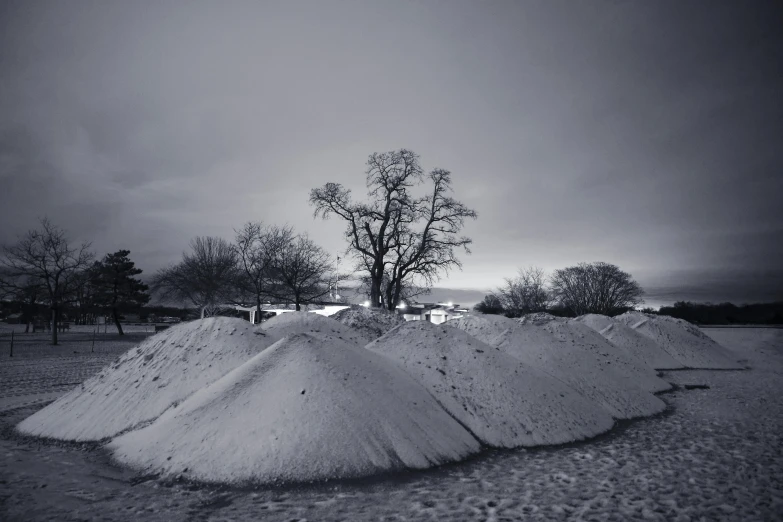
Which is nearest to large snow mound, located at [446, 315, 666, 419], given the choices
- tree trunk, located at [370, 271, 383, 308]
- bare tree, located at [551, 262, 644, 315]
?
tree trunk, located at [370, 271, 383, 308]

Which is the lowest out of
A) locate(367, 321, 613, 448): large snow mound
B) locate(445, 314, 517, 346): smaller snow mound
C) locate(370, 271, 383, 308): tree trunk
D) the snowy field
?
the snowy field

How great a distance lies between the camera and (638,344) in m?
19.9

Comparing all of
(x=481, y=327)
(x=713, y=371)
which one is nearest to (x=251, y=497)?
(x=481, y=327)

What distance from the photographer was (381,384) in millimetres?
6578

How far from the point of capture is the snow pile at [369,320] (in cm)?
1257

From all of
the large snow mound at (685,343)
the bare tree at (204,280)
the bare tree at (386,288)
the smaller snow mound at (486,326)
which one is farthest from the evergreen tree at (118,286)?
the large snow mound at (685,343)

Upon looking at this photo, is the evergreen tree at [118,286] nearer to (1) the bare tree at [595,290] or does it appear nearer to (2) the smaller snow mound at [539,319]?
(2) the smaller snow mound at [539,319]

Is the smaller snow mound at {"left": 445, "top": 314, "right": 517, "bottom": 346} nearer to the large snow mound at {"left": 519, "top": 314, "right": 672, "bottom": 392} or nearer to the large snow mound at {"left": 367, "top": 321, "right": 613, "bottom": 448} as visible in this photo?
the large snow mound at {"left": 519, "top": 314, "right": 672, "bottom": 392}

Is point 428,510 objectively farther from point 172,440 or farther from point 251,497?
point 172,440

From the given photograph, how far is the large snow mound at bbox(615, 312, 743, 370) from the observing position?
20.7 m

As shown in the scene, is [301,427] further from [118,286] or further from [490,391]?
[118,286]

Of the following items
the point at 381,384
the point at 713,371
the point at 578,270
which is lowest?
the point at 713,371

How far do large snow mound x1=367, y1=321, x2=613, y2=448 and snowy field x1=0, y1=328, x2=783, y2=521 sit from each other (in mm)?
415

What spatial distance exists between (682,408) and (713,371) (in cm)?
1171
